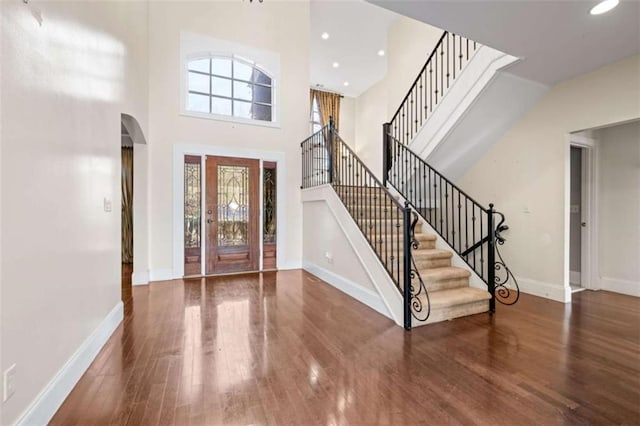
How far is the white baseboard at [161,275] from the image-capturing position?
4.80 metres

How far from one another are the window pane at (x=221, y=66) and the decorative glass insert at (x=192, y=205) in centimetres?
182

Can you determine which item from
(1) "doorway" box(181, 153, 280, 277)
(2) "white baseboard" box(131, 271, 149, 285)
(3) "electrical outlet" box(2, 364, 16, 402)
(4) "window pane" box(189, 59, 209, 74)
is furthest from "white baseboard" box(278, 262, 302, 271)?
(3) "electrical outlet" box(2, 364, 16, 402)

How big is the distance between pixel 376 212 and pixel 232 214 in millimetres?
2678

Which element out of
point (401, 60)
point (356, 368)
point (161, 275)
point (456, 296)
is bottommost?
point (356, 368)

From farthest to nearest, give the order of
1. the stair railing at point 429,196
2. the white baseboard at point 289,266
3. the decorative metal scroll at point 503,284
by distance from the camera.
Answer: the white baseboard at point 289,266, the stair railing at point 429,196, the decorative metal scroll at point 503,284

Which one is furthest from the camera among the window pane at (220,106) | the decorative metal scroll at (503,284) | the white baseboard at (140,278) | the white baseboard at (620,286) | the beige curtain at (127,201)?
the beige curtain at (127,201)

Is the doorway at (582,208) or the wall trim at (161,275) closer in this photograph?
the doorway at (582,208)

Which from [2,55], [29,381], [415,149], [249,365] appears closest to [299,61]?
[415,149]

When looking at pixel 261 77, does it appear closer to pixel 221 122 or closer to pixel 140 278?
pixel 221 122

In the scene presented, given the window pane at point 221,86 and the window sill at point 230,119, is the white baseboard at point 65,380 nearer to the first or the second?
the window sill at point 230,119

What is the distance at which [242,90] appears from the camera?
5.66 m

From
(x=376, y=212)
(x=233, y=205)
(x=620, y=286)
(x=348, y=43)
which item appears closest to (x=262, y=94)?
(x=233, y=205)

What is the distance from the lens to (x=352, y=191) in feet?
14.7

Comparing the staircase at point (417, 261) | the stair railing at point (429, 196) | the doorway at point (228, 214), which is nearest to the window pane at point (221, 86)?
the doorway at point (228, 214)
